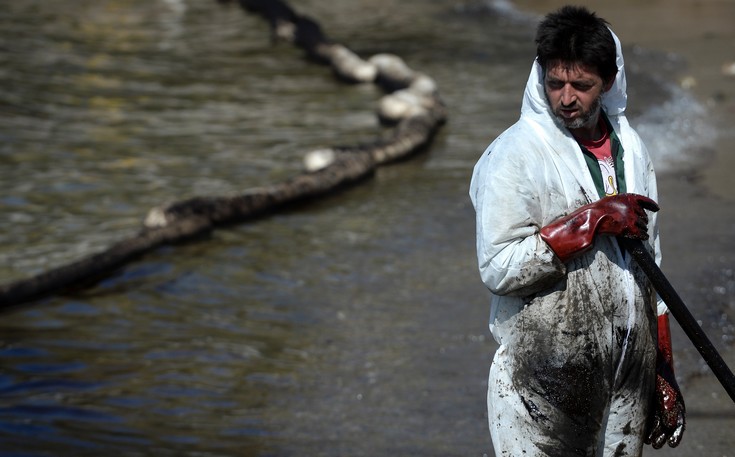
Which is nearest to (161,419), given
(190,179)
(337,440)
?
(337,440)

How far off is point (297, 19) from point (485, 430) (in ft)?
39.1

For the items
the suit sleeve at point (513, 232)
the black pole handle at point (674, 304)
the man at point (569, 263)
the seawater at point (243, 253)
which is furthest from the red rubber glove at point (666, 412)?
the seawater at point (243, 253)

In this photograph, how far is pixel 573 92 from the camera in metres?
3.14

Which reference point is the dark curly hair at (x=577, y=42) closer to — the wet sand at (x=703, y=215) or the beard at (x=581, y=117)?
the beard at (x=581, y=117)

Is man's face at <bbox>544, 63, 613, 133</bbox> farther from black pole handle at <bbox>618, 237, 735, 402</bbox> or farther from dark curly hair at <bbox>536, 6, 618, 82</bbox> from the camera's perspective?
black pole handle at <bbox>618, 237, 735, 402</bbox>

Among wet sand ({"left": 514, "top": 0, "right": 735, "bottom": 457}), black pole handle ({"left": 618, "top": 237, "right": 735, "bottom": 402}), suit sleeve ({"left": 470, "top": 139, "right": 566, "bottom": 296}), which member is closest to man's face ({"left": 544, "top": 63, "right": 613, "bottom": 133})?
suit sleeve ({"left": 470, "top": 139, "right": 566, "bottom": 296})

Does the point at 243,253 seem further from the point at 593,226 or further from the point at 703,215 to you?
the point at 593,226

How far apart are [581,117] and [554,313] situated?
→ 0.57m

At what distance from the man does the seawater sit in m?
1.79

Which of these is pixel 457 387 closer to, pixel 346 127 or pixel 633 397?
pixel 633 397

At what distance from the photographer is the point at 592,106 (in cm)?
318

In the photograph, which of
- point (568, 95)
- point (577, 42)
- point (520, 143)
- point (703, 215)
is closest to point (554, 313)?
point (520, 143)

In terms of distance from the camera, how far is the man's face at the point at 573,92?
3.13m

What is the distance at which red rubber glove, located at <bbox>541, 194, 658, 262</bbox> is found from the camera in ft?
10.0
